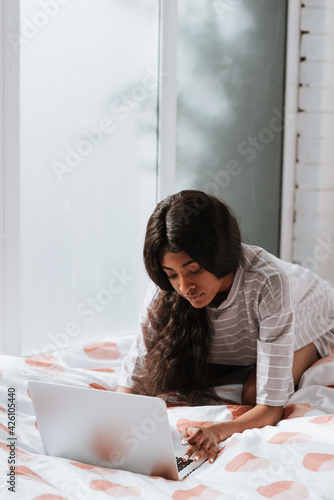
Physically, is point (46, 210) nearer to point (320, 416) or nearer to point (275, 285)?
point (275, 285)

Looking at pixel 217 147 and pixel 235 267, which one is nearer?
pixel 235 267

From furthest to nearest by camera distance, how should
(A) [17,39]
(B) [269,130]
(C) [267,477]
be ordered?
(B) [269,130], (A) [17,39], (C) [267,477]

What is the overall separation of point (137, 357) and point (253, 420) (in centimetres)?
32

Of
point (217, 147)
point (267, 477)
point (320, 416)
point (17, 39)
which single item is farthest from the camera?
point (217, 147)

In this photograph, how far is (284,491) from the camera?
983 mm

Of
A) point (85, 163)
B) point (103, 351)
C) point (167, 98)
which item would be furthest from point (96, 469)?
point (167, 98)

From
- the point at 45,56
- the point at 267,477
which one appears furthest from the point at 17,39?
the point at 267,477

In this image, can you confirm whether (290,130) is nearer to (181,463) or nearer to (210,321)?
(210,321)

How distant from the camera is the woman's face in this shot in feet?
4.20

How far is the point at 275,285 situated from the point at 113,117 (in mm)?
985

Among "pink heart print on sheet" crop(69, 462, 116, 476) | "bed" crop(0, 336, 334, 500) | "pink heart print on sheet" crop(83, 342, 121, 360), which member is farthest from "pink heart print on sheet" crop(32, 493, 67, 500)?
"pink heart print on sheet" crop(83, 342, 121, 360)

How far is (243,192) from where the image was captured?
8.75 feet

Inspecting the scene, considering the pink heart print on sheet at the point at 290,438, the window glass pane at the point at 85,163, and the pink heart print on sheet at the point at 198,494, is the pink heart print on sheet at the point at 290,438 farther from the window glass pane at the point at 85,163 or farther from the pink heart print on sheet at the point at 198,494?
the window glass pane at the point at 85,163

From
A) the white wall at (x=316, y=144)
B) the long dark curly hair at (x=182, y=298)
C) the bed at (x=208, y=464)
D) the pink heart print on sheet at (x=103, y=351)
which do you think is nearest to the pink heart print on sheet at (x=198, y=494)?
the bed at (x=208, y=464)
